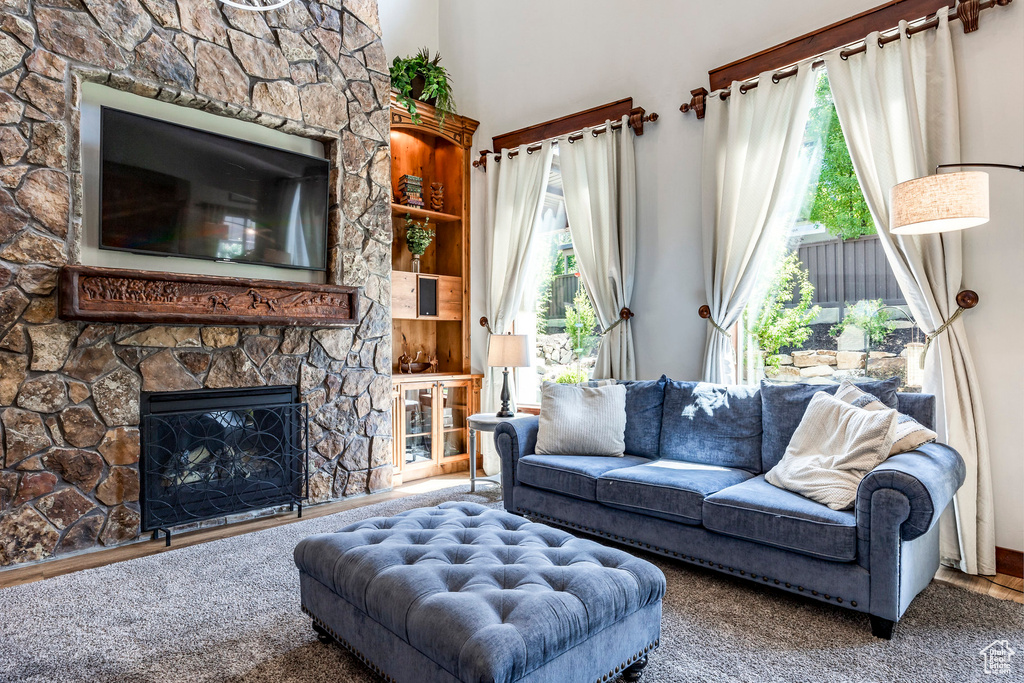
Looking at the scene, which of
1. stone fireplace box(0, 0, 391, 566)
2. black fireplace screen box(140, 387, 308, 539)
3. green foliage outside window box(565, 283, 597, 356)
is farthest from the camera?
green foliage outside window box(565, 283, 597, 356)

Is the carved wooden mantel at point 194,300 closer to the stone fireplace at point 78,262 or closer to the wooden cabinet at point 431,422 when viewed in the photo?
the stone fireplace at point 78,262

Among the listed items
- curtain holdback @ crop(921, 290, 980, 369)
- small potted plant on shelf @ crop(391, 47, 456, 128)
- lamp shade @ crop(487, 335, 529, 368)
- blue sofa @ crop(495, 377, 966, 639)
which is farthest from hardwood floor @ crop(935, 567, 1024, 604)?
small potted plant on shelf @ crop(391, 47, 456, 128)

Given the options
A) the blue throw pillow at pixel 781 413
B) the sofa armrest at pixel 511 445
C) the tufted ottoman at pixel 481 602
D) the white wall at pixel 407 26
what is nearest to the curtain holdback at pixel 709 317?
the blue throw pillow at pixel 781 413

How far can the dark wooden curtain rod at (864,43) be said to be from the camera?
2.77 meters

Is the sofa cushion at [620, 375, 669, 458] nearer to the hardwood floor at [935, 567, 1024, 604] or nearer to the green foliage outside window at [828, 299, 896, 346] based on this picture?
the green foliage outside window at [828, 299, 896, 346]

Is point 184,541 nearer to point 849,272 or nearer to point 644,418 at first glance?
point 644,418

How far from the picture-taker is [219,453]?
3.51 m

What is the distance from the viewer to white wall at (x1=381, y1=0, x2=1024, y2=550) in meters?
2.75

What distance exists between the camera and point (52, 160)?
2945mm

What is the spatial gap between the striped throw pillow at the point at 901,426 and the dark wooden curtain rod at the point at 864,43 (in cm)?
Result: 179

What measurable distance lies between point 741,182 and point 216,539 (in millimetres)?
3649

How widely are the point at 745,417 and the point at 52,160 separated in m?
3.76

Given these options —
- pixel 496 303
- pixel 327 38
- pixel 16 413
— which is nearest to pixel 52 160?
pixel 16 413

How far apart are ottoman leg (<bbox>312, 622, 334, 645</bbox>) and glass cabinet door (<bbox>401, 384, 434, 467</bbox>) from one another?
2475 mm
